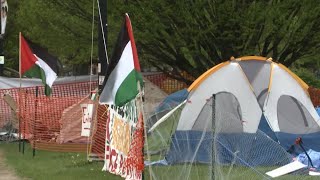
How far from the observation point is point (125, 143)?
369 inches

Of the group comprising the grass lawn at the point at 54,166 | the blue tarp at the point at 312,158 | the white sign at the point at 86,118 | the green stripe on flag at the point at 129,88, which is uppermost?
the green stripe on flag at the point at 129,88

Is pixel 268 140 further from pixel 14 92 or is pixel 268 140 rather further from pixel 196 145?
pixel 14 92

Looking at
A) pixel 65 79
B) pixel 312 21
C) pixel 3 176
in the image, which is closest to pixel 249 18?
pixel 312 21

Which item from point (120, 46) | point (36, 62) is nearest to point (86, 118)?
point (36, 62)

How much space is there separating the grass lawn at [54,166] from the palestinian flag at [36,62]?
154 centimetres

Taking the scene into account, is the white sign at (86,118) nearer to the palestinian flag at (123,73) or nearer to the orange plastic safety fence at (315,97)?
the palestinian flag at (123,73)

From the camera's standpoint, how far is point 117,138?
10000mm

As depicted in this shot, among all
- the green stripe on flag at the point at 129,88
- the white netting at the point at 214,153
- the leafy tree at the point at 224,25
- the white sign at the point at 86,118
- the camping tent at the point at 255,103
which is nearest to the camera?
the green stripe on flag at the point at 129,88

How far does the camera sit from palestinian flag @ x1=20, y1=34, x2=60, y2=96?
13508 millimetres

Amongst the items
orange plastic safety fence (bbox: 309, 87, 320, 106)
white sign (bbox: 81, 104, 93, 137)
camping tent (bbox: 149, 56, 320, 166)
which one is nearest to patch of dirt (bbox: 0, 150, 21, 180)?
white sign (bbox: 81, 104, 93, 137)

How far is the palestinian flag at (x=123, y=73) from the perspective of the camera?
24.5ft

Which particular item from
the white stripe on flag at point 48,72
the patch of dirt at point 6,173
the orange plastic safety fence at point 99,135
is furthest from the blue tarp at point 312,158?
the white stripe on flag at point 48,72

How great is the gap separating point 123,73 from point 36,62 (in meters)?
6.40

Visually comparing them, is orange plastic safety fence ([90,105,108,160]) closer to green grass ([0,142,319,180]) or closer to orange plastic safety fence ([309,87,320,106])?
green grass ([0,142,319,180])
